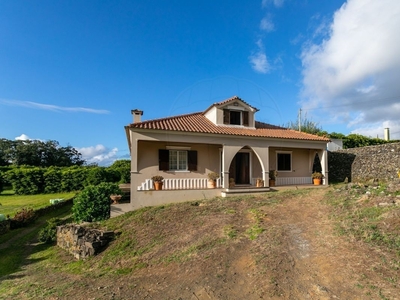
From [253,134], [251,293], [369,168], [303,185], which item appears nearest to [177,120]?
[253,134]

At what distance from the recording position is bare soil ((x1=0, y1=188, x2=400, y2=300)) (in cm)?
466

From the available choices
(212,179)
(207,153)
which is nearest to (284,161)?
(207,153)

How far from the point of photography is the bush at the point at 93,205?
425 inches

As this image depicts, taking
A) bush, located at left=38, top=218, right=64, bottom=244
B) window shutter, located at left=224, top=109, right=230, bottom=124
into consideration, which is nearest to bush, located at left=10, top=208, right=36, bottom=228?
bush, located at left=38, top=218, right=64, bottom=244

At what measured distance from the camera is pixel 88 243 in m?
8.16

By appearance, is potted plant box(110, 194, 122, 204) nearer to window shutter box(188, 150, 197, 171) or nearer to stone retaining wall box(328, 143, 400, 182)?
window shutter box(188, 150, 197, 171)

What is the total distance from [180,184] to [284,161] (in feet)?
25.6

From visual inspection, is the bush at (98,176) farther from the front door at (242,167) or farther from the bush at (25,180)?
the front door at (242,167)

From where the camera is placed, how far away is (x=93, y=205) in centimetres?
1093

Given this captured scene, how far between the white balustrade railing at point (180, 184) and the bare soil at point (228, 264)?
271cm

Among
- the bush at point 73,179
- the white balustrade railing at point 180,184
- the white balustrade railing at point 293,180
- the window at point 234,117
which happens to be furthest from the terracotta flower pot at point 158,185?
the bush at point 73,179

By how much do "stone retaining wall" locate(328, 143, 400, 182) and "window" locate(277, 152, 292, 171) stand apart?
395cm

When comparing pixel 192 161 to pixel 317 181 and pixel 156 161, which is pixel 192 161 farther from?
pixel 317 181

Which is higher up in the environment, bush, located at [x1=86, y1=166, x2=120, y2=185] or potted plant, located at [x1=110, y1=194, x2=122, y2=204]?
bush, located at [x1=86, y1=166, x2=120, y2=185]
